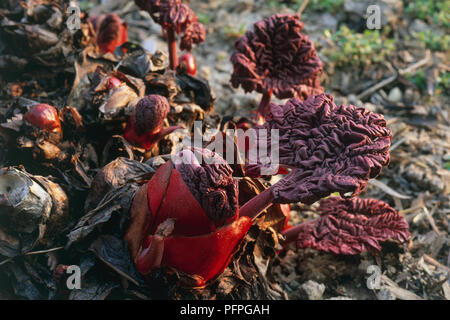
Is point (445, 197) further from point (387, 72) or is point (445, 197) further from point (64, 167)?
point (64, 167)

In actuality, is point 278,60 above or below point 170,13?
below

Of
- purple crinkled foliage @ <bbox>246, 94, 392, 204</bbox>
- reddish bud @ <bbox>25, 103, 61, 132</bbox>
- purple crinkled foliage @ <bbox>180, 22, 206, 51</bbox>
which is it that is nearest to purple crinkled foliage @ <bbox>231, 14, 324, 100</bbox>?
purple crinkled foliage @ <bbox>180, 22, 206, 51</bbox>

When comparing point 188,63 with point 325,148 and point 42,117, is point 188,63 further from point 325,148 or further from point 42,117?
point 325,148

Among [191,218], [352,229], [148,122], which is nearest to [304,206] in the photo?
[352,229]

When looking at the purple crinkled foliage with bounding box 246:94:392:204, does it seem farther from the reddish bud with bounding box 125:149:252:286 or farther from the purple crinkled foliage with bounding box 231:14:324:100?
the purple crinkled foliage with bounding box 231:14:324:100

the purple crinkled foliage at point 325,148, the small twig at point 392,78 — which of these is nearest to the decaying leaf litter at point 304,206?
the small twig at point 392,78

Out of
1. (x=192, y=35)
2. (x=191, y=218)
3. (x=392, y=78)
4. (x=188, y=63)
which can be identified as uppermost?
(x=192, y=35)

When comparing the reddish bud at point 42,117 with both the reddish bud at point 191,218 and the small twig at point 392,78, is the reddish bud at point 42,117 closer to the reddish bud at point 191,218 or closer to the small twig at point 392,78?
the reddish bud at point 191,218
